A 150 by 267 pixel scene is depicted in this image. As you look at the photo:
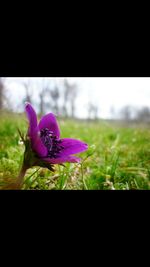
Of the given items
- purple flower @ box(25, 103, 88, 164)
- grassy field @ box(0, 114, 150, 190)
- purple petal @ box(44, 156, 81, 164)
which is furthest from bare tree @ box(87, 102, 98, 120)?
purple petal @ box(44, 156, 81, 164)

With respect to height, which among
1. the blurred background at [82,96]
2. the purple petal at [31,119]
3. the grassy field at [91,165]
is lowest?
the grassy field at [91,165]

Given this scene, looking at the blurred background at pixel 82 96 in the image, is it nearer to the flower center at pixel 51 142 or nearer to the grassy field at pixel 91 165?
the grassy field at pixel 91 165

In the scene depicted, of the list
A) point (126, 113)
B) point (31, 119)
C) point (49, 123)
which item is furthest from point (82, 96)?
point (31, 119)

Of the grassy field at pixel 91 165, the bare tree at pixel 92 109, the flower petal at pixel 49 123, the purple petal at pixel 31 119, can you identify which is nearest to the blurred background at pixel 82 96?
the bare tree at pixel 92 109

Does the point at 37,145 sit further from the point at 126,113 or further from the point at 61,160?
the point at 126,113

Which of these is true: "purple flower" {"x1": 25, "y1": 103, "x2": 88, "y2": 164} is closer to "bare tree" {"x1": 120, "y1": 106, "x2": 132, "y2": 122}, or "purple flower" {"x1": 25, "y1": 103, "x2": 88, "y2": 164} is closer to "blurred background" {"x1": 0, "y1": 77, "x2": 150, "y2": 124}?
"blurred background" {"x1": 0, "y1": 77, "x2": 150, "y2": 124}
